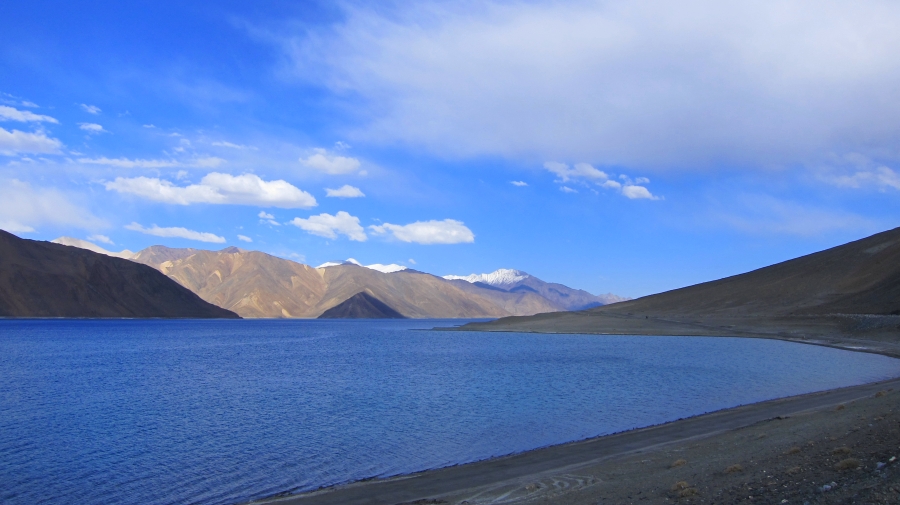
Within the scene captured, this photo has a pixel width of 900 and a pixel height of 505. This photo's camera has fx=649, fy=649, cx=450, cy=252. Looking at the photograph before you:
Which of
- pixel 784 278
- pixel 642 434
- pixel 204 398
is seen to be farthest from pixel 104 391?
pixel 784 278

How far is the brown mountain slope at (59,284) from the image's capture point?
528 ft

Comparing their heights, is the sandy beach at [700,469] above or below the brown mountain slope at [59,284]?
below

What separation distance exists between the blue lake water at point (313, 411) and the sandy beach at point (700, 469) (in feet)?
5.91

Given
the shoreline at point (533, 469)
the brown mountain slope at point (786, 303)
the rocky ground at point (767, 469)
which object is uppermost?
the brown mountain slope at point (786, 303)

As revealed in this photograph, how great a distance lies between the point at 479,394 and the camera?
1242 inches

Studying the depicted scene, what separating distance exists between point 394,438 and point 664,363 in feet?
98.1

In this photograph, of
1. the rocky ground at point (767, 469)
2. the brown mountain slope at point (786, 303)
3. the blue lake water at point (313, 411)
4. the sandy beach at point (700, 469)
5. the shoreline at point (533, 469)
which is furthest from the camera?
the brown mountain slope at point (786, 303)

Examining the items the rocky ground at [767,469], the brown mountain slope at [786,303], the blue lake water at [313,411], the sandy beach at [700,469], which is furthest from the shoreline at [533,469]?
the brown mountain slope at [786,303]

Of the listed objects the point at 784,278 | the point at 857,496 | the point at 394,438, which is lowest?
the point at 394,438

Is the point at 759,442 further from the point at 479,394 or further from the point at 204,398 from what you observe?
the point at 204,398

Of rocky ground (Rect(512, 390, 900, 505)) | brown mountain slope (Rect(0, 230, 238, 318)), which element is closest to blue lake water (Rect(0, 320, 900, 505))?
rocky ground (Rect(512, 390, 900, 505))

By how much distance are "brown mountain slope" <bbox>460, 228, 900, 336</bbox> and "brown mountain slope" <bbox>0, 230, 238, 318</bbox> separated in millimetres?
116578

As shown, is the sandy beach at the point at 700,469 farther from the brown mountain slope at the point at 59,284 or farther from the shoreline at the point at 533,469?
→ the brown mountain slope at the point at 59,284

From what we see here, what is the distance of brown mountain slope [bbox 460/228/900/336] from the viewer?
79.6 metres
